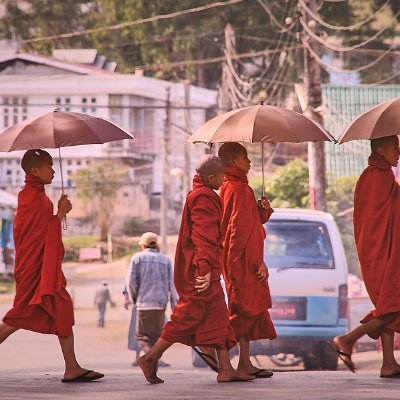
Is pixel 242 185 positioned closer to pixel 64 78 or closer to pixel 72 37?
pixel 64 78

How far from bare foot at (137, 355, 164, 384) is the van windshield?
6.17m

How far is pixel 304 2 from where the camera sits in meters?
26.8

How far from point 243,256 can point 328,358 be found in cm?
646

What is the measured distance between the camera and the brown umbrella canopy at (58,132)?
9438 mm

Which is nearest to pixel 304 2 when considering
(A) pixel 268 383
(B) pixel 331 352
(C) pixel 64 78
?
(B) pixel 331 352

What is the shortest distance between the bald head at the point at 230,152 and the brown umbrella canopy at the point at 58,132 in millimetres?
697

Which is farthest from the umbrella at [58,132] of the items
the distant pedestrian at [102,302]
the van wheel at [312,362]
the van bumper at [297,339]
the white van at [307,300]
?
the distant pedestrian at [102,302]

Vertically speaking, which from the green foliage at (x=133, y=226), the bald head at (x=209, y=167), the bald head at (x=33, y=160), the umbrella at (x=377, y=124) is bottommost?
the green foliage at (x=133, y=226)

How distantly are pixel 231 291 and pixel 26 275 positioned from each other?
1480 mm

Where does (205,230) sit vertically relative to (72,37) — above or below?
below

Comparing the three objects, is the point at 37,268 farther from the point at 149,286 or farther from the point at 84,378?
the point at 149,286

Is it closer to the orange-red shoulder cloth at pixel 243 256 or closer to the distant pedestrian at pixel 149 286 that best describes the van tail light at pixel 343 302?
the distant pedestrian at pixel 149 286

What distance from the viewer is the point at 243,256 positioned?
961 cm

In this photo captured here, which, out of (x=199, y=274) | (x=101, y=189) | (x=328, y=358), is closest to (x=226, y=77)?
(x=101, y=189)
